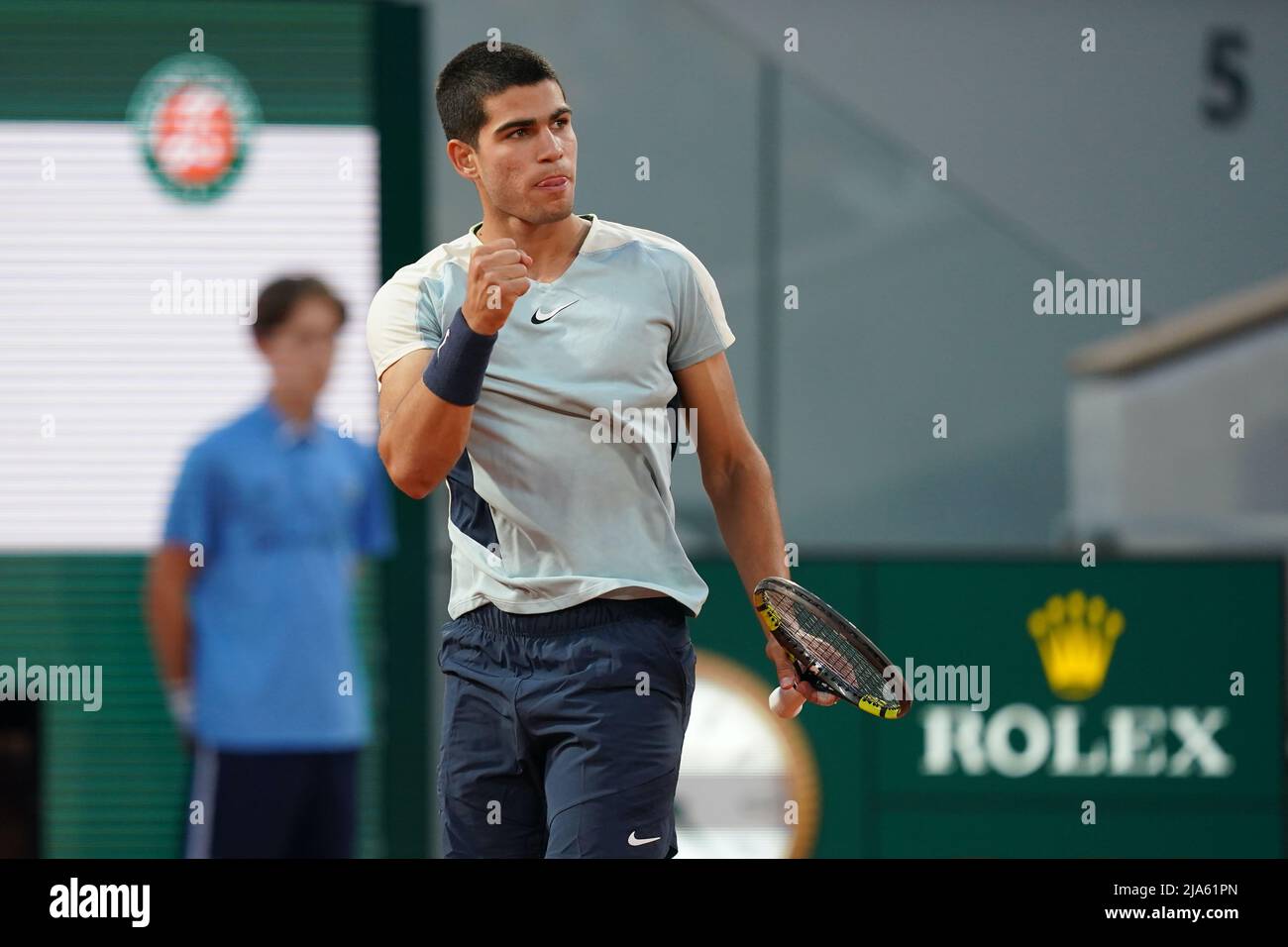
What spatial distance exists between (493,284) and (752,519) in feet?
2.16

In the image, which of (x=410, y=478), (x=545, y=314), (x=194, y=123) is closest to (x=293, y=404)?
(x=194, y=123)

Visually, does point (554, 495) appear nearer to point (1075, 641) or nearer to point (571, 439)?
point (571, 439)

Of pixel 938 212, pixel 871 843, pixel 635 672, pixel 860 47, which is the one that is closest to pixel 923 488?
pixel 938 212

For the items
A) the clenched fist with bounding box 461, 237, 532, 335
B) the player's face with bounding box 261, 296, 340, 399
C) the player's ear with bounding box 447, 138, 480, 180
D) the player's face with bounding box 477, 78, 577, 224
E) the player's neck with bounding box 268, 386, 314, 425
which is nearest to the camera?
the clenched fist with bounding box 461, 237, 532, 335

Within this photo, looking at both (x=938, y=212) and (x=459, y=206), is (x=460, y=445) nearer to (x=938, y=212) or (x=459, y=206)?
(x=459, y=206)

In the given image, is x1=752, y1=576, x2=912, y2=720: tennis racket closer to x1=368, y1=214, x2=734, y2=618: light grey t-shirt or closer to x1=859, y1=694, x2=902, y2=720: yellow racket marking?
x1=859, y1=694, x2=902, y2=720: yellow racket marking

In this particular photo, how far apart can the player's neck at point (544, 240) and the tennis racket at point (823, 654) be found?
24.3 inches

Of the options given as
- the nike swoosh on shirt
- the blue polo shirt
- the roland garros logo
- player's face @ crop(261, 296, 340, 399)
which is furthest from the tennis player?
the roland garros logo

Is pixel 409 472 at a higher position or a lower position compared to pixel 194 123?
lower

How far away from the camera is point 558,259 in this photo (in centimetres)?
301

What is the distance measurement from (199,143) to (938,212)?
11.0ft

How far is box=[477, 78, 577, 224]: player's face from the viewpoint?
292cm

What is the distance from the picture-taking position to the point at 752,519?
307 centimetres
